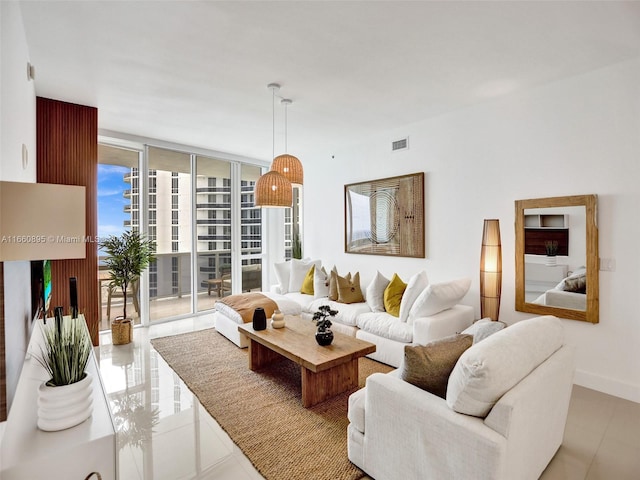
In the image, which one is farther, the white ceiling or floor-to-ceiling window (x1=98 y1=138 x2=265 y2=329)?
floor-to-ceiling window (x1=98 y1=138 x2=265 y2=329)

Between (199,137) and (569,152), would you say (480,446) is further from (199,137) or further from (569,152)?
(199,137)

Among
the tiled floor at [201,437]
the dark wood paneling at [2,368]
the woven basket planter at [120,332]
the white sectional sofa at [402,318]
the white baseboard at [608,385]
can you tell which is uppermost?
the dark wood paneling at [2,368]

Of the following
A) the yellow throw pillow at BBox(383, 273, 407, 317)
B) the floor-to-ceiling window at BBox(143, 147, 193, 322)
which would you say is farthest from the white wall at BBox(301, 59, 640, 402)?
the floor-to-ceiling window at BBox(143, 147, 193, 322)

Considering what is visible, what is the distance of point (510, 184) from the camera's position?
3607 mm

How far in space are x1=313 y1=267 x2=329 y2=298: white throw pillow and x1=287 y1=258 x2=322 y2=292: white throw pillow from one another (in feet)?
1.22

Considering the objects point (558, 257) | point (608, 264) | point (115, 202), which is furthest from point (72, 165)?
point (608, 264)

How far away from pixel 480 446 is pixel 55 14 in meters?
3.57

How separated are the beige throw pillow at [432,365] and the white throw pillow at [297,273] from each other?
12.1 feet

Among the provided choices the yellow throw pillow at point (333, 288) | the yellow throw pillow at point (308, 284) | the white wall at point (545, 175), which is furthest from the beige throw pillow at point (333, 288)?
the white wall at point (545, 175)

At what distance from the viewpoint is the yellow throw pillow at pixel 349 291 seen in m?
4.65

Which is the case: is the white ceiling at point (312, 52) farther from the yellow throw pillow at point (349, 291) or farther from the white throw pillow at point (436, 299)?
the yellow throw pillow at point (349, 291)

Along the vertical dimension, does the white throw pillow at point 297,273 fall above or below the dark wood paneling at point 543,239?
below

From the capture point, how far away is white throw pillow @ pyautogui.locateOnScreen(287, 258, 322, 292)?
5.57 metres

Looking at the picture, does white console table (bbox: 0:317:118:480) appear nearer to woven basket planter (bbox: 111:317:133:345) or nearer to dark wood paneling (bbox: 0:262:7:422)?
dark wood paneling (bbox: 0:262:7:422)
